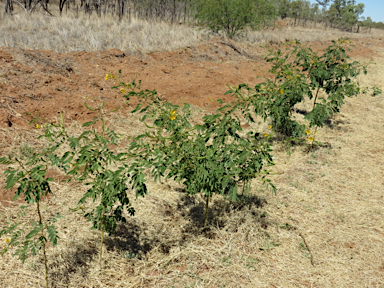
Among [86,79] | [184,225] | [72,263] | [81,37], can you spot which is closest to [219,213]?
[184,225]

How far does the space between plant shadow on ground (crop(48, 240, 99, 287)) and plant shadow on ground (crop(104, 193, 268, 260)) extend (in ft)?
0.55

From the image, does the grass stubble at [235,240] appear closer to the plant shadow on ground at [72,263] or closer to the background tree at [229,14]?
the plant shadow on ground at [72,263]

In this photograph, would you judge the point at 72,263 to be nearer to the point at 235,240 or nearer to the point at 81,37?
the point at 235,240

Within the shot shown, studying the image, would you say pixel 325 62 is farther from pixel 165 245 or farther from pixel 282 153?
pixel 165 245

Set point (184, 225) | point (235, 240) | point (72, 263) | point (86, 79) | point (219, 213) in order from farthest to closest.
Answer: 1. point (86, 79)
2. point (219, 213)
3. point (184, 225)
4. point (235, 240)
5. point (72, 263)

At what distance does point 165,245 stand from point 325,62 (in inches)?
166

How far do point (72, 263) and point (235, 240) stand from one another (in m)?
1.40

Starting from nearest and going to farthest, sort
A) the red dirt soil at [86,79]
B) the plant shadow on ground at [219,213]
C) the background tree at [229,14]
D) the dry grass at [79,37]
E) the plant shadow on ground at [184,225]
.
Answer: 1. the plant shadow on ground at [184,225]
2. the plant shadow on ground at [219,213]
3. the red dirt soil at [86,79]
4. the dry grass at [79,37]
5. the background tree at [229,14]

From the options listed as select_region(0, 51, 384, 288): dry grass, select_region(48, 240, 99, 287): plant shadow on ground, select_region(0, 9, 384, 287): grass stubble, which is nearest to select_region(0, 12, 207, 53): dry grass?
select_region(0, 9, 384, 287): grass stubble

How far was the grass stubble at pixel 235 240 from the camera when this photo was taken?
228cm

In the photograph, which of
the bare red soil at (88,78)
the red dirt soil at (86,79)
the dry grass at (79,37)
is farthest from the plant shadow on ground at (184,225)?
→ the dry grass at (79,37)

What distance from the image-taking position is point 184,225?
9.49 ft

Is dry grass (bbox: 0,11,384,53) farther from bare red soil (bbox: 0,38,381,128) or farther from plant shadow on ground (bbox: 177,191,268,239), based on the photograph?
plant shadow on ground (bbox: 177,191,268,239)

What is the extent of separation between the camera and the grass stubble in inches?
89.7
